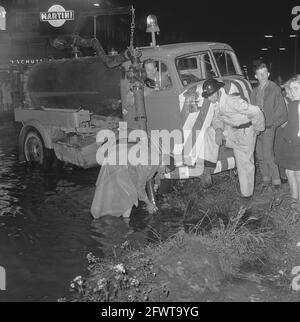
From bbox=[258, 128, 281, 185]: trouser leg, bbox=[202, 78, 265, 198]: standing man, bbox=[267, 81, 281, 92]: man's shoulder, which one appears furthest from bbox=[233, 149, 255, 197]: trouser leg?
bbox=[267, 81, 281, 92]: man's shoulder

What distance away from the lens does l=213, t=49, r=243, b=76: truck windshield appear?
817 cm

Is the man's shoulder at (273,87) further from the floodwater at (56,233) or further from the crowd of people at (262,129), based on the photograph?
the floodwater at (56,233)

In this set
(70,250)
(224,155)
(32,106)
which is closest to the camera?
A: (70,250)

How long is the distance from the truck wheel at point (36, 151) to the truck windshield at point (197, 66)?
3.96 m

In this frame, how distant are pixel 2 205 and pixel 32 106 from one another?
4196mm

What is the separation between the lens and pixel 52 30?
26609mm

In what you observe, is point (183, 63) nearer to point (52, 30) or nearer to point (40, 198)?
point (40, 198)

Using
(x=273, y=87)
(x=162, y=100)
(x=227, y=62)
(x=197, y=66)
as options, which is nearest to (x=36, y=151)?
(x=162, y=100)

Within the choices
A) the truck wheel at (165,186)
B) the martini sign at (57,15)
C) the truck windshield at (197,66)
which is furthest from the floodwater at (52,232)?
the martini sign at (57,15)

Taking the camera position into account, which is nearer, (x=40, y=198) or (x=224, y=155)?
(x=224, y=155)

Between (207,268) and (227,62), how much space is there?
5.09m

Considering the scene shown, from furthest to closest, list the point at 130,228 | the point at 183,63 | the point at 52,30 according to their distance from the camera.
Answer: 1. the point at 52,30
2. the point at 183,63
3. the point at 130,228
